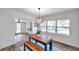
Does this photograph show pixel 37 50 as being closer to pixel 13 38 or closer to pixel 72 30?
pixel 13 38

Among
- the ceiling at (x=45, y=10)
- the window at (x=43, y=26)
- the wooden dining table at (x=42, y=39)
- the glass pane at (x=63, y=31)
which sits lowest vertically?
the wooden dining table at (x=42, y=39)

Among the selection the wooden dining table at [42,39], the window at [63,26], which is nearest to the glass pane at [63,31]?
the window at [63,26]

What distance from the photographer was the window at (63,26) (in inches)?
43.5

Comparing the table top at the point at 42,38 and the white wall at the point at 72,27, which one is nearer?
the white wall at the point at 72,27

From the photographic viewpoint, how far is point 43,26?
1.25 m

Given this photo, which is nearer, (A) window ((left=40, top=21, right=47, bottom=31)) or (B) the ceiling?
(B) the ceiling

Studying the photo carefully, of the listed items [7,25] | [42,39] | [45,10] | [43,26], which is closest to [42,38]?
[42,39]

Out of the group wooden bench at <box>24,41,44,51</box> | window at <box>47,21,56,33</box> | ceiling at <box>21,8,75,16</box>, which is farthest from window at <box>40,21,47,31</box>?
wooden bench at <box>24,41,44,51</box>

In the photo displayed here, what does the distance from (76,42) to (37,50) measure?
2.05 feet

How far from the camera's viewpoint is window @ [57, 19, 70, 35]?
1.11m

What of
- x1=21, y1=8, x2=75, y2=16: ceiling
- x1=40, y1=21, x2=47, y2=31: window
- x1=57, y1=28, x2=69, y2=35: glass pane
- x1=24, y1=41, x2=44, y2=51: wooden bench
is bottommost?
x1=24, y1=41, x2=44, y2=51: wooden bench

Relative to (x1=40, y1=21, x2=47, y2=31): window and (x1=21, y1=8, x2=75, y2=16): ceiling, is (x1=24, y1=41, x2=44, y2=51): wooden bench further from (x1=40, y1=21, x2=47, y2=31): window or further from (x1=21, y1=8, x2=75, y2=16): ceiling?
(x1=21, y1=8, x2=75, y2=16): ceiling

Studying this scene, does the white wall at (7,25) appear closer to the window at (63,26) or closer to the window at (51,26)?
the window at (51,26)
